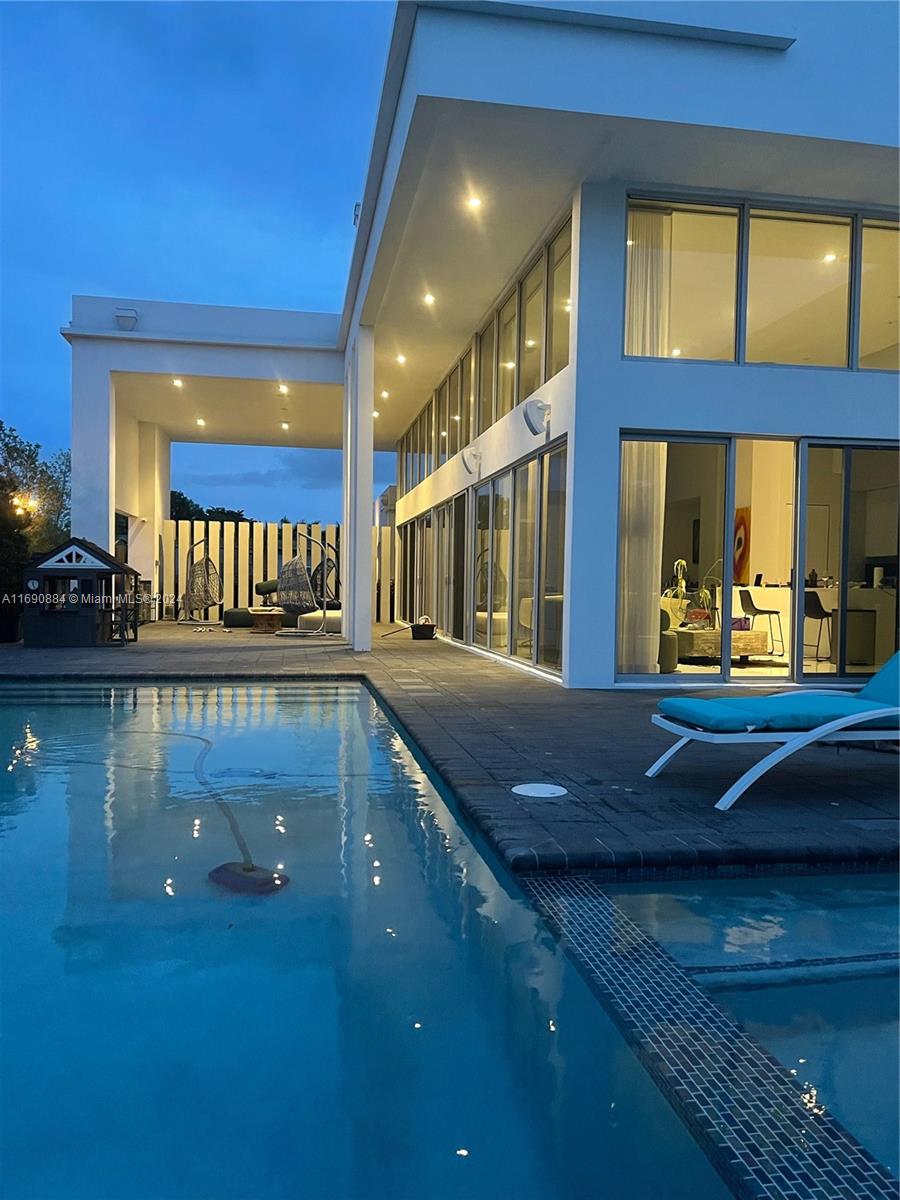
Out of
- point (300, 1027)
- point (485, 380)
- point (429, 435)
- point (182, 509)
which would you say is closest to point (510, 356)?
point (485, 380)

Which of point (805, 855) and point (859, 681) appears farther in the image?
point (859, 681)

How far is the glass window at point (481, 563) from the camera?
38.7 ft

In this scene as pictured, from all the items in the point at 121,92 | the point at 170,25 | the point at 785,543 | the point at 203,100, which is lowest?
the point at 785,543

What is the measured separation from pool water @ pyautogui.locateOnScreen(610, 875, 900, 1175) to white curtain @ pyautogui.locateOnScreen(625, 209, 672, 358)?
5.78 meters

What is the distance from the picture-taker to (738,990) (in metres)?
2.45

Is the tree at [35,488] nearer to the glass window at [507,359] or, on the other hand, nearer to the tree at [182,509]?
the glass window at [507,359]

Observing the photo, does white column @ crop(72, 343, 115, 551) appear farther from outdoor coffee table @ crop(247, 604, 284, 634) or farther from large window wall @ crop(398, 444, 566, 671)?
large window wall @ crop(398, 444, 566, 671)

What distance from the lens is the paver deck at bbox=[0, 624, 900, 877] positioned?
10.9 feet

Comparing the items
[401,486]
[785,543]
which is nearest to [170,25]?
[401,486]

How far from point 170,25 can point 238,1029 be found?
27334mm

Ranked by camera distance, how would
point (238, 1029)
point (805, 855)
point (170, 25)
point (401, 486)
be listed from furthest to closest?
point (170, 25)
point (401, 486)
point (805, 855)
point (238, 1029)

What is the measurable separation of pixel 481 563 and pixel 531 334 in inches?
132

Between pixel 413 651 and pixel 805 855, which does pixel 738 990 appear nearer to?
pixel 805 855

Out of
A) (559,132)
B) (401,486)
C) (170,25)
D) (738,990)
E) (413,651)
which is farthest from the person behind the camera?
(170,25)
